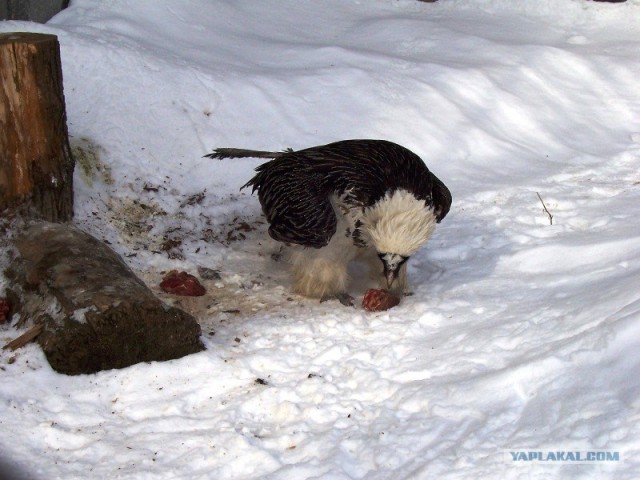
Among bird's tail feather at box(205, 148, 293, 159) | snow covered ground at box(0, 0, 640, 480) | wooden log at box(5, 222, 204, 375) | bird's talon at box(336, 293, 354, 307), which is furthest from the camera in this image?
bird's tail feather at box(205, 148, 293, 159)

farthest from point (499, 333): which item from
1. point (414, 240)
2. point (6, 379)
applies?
point (6, 379)

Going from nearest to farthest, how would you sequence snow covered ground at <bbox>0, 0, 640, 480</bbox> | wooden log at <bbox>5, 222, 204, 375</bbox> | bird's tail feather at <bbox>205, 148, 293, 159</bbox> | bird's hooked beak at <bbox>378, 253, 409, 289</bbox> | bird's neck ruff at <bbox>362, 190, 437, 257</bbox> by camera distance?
snow covered ground at <bbox>0, 0, 640, 480</bbox> → wooden log at <bbox>5, 222, 204, 375</bbox> → bird's neck ruff at <bbox>362, 190, 437, 257</bbox> → bird's hooked beak at <bbox>378, 253, 409, 289</bbox> → bird's tail feather at <bbox>205, 148, 293, 159</bbox>

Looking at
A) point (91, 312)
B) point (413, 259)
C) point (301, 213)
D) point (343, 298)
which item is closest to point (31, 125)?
point (91, 312)

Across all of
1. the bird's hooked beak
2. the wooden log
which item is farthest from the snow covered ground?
the bird's hooked beak

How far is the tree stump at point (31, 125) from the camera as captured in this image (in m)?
5.16

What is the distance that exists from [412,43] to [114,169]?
382 centimetres

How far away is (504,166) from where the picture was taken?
727 centimetres

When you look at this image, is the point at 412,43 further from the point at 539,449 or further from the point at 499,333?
the point at 539,449

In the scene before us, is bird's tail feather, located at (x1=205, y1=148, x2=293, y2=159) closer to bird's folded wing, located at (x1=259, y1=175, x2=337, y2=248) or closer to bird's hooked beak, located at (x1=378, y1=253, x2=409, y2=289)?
bird's folded wing, located at (x1=259, y1=175, x2=337, y2=248)

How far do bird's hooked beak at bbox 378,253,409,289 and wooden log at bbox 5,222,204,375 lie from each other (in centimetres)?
122

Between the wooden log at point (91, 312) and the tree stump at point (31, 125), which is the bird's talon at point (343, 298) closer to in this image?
the wooden log at point (91, 312)

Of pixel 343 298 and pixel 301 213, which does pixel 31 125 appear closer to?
pixel 301 213

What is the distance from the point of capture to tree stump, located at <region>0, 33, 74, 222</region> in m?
5.16

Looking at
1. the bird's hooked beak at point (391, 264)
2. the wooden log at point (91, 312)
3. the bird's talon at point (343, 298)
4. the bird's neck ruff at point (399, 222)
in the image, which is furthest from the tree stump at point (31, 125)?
the bird's hooked beak at point (391, 264)
